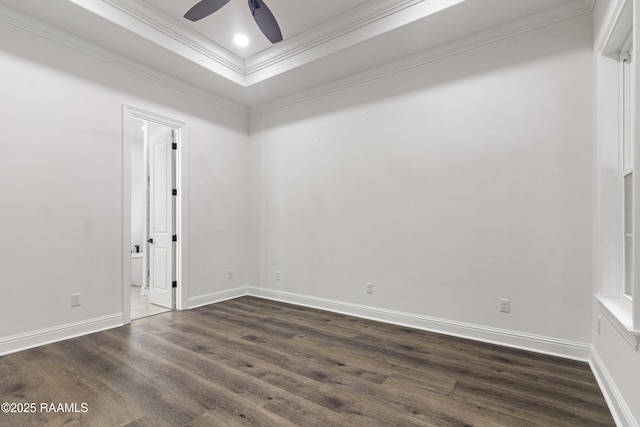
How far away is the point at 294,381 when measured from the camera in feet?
7.57

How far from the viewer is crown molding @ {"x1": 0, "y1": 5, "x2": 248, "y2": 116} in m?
2.86

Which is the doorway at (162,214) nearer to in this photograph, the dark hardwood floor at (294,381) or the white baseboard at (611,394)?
the dark hardwood floor at (294,381)

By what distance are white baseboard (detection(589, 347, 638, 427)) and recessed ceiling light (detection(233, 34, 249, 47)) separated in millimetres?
4471

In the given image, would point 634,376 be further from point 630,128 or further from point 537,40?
point 537,40

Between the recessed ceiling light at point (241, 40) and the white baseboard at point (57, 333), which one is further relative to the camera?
the recessed ceiling light at point (241, 40)

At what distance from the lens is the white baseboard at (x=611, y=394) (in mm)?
1703

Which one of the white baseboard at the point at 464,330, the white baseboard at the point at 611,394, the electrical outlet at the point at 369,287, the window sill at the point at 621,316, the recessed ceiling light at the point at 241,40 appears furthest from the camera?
the electrical outlet at the point at 369,287

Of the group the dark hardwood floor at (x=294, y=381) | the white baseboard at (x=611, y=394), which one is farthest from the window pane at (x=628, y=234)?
the dark hardwood floor at (x=294, y=381)

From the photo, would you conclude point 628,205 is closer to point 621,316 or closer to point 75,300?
point 621,316

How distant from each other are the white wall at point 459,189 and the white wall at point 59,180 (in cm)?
213

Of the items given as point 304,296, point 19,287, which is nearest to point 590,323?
point 304,296

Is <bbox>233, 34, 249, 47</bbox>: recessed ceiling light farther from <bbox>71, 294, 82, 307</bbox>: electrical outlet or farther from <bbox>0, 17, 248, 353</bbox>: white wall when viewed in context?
<bbox>71, 294, 82, 307</bbox>: electrical outlet

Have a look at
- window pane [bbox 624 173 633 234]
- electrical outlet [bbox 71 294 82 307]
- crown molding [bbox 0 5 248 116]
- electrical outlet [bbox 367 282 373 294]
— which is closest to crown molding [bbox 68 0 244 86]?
crown molding [bbox 0 5 248 116]

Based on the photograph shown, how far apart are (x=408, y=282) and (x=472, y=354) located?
3.18ft
